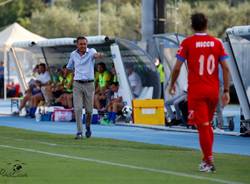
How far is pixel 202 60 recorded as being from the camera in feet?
40.9

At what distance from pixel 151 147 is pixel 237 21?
172ft

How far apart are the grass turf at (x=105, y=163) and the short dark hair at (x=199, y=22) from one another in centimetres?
191

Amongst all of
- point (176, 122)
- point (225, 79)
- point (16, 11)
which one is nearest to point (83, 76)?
point (176, 122)

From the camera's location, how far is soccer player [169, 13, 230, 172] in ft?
40.8

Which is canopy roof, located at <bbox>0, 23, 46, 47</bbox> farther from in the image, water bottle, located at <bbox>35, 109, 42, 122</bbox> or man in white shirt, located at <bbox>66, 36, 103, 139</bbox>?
man in white shirt, located at <bbox>66, 36, 103, 139</bbox>

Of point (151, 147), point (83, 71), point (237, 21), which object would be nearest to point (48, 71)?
point (83, 71)

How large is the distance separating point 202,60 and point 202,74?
19 cm

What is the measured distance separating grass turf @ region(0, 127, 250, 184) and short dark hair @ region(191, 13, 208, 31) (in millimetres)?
1909

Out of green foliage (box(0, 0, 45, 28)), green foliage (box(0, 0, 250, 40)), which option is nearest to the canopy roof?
green foliage (box(0, 0, 250, 40))

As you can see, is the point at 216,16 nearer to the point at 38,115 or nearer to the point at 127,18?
the point at 127,18

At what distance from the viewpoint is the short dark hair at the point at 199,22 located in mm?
12453

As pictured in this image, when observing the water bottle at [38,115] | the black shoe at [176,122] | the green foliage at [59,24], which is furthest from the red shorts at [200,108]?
the green foliage at [59,24]

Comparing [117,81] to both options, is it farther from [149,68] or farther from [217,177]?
[217,177]

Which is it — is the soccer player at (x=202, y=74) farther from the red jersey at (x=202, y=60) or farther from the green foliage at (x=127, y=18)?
the green foliage at (x=127, y=18)
